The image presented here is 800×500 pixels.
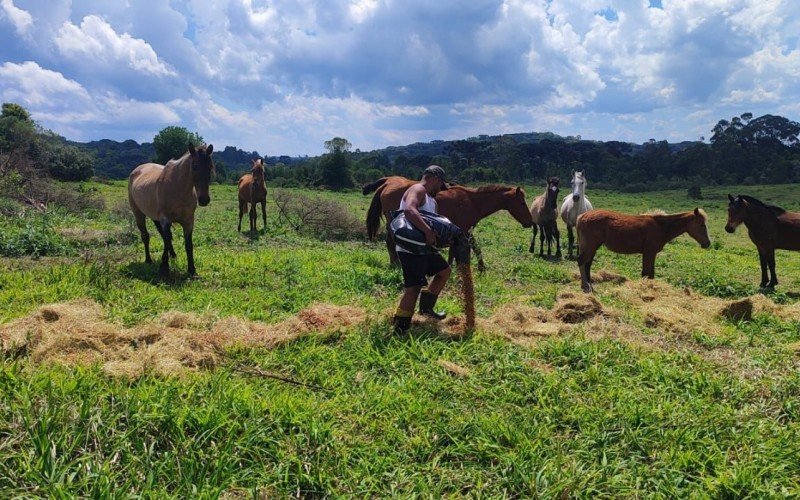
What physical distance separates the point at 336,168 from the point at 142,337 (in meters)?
44.9

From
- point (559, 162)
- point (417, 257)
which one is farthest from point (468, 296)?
point (559, 162)

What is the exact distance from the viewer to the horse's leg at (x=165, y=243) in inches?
292

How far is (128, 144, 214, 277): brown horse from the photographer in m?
7.36

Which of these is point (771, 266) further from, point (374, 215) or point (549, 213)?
point (374, 215)

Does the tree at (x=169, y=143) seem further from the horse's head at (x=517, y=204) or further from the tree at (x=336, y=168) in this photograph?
the horse's head at (x=517, y=204)

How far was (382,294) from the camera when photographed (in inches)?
277

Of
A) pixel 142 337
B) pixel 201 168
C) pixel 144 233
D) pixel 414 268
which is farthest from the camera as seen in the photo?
Result: pixel 144 233

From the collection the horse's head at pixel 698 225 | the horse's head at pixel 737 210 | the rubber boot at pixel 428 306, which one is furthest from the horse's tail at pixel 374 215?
the horse's head at pixel 737 210

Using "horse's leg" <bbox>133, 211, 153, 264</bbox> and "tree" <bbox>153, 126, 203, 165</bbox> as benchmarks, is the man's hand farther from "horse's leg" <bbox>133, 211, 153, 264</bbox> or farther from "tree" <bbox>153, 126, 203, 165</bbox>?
"tree" <bbox>153, 126, 203, 165</bbox>

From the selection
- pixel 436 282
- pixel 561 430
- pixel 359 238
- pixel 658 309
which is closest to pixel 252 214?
pixel 359 238

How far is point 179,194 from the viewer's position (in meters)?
7.77

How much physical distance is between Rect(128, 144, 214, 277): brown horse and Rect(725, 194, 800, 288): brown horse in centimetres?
996

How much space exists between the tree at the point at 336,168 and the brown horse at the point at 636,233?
40.5m

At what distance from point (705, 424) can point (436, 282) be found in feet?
9.46
